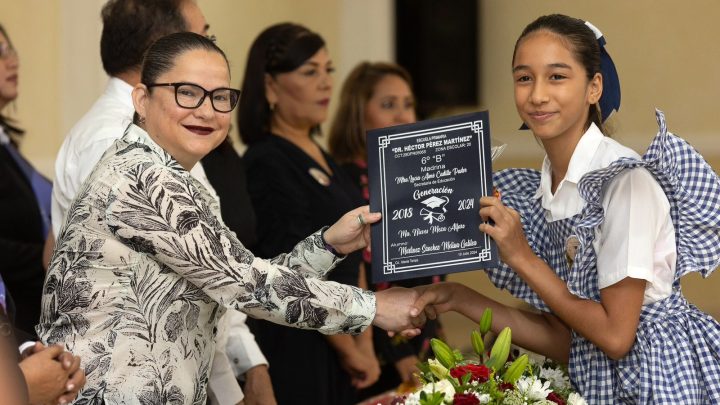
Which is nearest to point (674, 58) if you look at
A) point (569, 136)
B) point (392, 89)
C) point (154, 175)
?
point (392, 89)

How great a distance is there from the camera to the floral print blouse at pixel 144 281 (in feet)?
8.21

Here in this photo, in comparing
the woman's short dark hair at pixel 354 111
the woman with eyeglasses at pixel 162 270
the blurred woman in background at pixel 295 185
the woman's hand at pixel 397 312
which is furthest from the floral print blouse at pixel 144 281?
the woman's short dark hair at pixel 354 111

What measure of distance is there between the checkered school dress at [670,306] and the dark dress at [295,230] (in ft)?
5.38

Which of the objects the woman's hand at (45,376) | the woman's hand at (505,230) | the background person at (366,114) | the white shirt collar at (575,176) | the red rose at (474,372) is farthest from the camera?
the background person at (366,114)

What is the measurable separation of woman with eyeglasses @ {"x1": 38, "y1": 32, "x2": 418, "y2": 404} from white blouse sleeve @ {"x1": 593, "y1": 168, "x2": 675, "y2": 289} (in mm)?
585

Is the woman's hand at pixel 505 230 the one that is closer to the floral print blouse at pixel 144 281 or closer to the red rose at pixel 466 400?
the red rose at pixel 466 400

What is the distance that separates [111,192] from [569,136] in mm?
1090

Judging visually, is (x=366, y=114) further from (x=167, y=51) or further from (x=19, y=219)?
(x=167, y=51)

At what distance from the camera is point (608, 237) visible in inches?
102

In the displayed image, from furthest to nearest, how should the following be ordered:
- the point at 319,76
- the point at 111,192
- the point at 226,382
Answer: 1. the point at 319,76
2. the point at 226,382
3. the point at 111,192

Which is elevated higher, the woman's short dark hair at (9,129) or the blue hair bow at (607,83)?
the blue hair bow at (607,83)

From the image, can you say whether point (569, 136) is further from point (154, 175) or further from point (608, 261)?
point (154, 175)

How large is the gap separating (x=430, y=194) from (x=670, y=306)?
1.98ft

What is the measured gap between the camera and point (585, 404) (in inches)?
102
